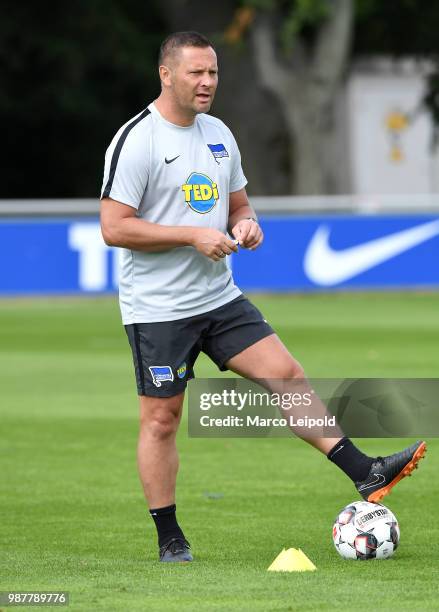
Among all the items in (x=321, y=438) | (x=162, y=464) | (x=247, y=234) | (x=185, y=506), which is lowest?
(x=185, y=506)

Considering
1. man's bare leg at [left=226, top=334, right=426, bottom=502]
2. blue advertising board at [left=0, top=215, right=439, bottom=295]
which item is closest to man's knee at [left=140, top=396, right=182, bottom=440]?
man's bare leg at [left=226, top=334, right=426, bottom=502]

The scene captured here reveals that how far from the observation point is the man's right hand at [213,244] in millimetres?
6973

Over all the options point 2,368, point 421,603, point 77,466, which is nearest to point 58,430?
point 77,466

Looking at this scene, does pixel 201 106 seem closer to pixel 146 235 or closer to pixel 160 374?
pixel 146 235

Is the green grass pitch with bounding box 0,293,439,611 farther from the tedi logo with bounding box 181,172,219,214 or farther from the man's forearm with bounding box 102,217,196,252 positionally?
the tedi logo with bounding box 181,172,219,214

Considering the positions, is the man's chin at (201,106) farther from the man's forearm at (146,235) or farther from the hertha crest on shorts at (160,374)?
the hertha crest on shorts at (160,374)

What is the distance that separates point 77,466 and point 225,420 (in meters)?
3.46

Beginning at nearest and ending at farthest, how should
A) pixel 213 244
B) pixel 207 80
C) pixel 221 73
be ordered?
pixel 213 244 < pixel 207 80 < pixel 221 73

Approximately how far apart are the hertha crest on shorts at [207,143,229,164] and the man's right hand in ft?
1.50

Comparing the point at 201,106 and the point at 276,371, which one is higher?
the point at 201,106

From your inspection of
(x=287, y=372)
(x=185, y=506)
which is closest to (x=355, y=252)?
(x=185, y=506)

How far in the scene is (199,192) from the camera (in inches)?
285

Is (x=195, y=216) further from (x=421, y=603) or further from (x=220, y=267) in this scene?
(x=421, y=603)

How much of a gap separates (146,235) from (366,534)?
158 cm
